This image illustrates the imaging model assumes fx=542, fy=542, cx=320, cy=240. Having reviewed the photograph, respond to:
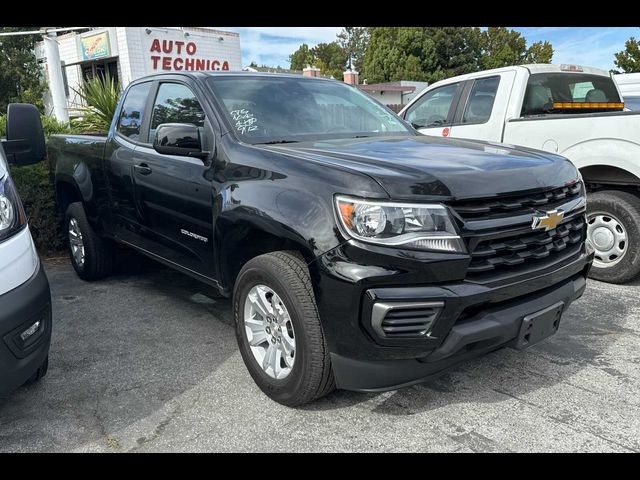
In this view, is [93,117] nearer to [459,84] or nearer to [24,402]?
[459,84]

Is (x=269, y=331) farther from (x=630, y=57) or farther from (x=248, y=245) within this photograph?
(x=630, y=57)

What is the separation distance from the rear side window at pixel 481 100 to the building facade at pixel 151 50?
14.4m

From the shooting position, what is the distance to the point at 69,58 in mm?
21828

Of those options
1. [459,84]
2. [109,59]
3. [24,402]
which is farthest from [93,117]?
[109,59]

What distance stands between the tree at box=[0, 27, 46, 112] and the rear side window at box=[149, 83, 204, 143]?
23.8 meters

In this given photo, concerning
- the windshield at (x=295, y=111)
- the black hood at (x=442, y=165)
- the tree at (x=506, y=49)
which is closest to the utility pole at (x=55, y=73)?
the windshield at (x=295, y=111)

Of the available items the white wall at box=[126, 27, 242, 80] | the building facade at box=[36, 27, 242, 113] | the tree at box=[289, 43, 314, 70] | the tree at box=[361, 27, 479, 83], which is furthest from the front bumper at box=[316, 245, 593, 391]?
the tree at box=[289, 43, 314, 70]

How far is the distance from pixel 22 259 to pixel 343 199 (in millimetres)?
1500

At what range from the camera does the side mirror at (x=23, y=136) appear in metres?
3.59

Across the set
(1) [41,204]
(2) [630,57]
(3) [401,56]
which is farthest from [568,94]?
(3) [401,56]

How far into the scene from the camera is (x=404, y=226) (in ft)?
7.65

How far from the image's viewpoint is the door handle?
151 inches

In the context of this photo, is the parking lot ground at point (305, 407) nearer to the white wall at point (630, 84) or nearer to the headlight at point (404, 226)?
the headlight at point (404, 226)

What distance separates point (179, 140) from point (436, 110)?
12.8 feet
